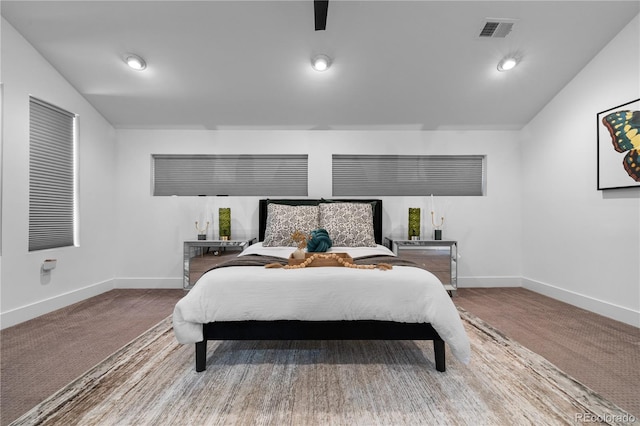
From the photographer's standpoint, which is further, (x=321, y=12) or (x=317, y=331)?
(x=321, y=12)

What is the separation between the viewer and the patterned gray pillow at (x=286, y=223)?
3.24m

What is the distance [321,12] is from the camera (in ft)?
8.01

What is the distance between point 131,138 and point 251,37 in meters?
2.31

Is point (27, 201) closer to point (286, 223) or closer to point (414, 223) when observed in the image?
point (286, 223)

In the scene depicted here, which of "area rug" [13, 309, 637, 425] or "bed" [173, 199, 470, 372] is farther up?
"bed" [173, 199, 470, 372]

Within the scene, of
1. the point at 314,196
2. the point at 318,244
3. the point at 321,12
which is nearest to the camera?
the point at 321,12

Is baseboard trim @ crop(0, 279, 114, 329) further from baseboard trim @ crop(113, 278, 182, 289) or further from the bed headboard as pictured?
the bed headboard

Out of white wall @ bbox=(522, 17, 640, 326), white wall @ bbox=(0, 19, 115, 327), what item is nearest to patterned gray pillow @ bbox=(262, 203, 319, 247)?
white wall @ bbox=(0, 19, 115, 327)

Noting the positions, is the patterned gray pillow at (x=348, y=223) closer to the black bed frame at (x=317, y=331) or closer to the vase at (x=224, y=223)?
the vase at (x=224, y=223)

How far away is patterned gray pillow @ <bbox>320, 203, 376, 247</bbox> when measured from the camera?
325 cm

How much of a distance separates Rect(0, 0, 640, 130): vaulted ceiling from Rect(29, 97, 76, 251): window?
507 mm

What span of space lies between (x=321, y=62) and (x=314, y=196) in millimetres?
1685

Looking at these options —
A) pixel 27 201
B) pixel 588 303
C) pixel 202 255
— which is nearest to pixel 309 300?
pixel 202 255

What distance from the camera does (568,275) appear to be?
3.35 m
